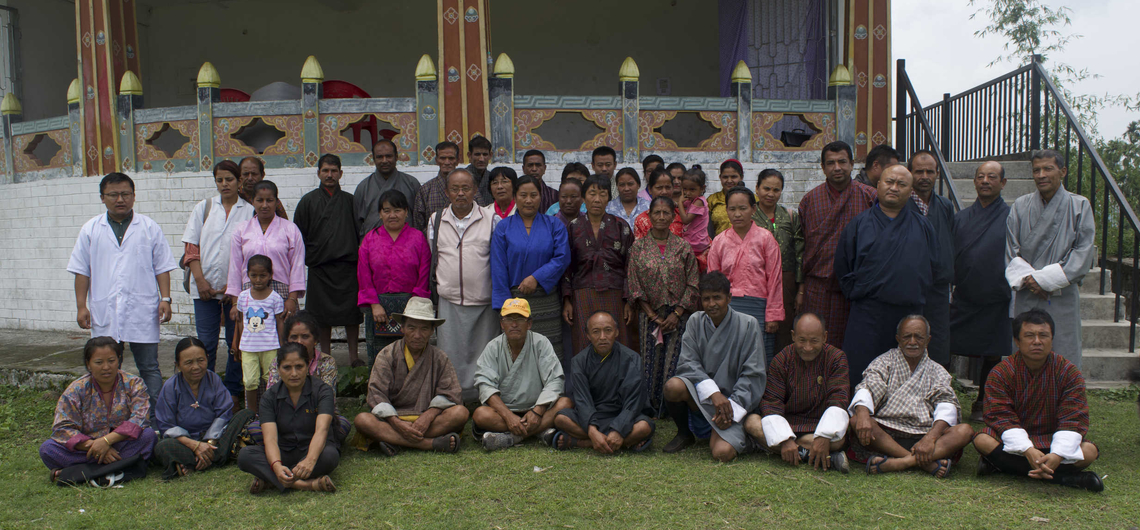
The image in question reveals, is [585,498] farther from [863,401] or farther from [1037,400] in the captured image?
[1037,400]

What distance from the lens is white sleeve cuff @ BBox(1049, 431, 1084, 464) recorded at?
136 inches

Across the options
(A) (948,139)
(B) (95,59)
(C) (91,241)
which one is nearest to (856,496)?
(C) (91,241)

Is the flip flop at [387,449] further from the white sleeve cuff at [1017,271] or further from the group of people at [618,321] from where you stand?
the white sleeve cuff at [1017,271]

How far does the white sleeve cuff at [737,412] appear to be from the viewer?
4055 mm

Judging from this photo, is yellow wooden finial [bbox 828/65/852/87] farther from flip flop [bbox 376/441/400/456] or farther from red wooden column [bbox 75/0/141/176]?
red wooden column [bbox 75/0/141/176]

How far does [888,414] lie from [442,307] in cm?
287

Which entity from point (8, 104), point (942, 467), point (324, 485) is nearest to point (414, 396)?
point (324, 485)

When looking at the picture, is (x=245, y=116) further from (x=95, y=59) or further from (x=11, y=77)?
(x=11, y=77)

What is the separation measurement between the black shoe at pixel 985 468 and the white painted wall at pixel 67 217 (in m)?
4.14

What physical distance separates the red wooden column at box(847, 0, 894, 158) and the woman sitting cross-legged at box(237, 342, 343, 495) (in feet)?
19.2

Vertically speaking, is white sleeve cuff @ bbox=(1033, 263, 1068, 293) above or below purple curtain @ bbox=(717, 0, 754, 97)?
below

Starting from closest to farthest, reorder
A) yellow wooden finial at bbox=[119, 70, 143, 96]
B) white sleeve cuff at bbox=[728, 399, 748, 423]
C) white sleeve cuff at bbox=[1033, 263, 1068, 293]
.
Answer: white sleeve cuff at bbox=[728, 399, 748, 423] < white sleeve cuff at bbox=[1033, 263, 1068, 293] < yellow wooden finial at bbox=[119, 70, 143, 96]

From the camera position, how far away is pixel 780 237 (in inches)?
194

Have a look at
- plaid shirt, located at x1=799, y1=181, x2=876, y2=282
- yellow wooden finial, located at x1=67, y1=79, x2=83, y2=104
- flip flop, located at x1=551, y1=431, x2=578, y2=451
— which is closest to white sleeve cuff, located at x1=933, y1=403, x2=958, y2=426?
plaid shirt, located at x1=799, y1=181, x2=876, y2=282
